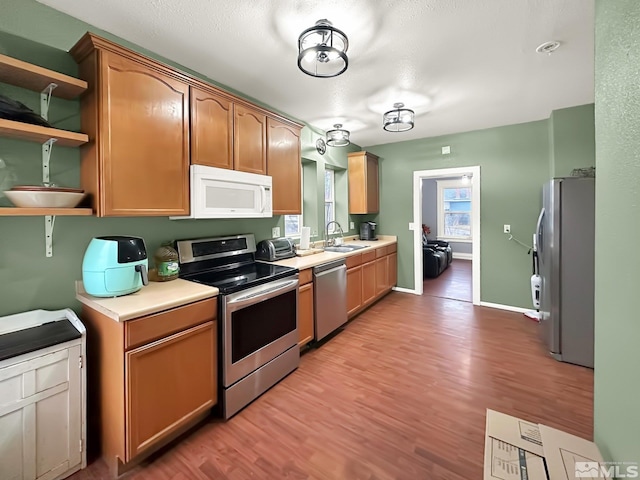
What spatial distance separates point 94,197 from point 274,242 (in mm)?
1600

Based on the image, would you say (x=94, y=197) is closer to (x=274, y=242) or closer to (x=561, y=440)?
(x=274, y=242)

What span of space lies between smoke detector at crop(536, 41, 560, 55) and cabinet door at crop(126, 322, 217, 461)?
3.08 m

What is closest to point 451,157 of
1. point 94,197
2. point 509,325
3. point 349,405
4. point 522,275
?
point 522,275

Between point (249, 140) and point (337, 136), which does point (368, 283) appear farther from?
point (249, 140)

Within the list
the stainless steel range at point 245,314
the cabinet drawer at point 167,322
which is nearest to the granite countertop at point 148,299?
the cabinet drawer at point 167,322

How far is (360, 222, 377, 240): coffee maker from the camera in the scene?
487 centimetres

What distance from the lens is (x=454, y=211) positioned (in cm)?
842

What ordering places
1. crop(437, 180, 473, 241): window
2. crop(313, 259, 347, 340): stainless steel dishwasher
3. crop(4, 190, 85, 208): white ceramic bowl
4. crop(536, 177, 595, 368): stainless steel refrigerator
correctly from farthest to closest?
crop(437, 180, 473, 241): window → crop(313, 259, 347, 340): stainless steel dishwasher → crop(536, 177, 595, 368): stainless steel refrigerator → crop(4, 190, 85, 208): white ceramic bowl

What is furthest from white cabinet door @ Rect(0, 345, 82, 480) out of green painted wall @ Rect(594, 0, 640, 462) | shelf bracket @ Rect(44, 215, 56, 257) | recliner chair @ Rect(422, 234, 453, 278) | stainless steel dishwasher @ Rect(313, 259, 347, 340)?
recliner chair @ Rect(422, 234, 453, 278)

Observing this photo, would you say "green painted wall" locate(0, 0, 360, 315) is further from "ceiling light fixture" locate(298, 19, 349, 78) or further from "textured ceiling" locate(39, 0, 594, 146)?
"ceiling light fixture" locate(298, 19, 349, 78)

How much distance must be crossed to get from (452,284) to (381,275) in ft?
6.60

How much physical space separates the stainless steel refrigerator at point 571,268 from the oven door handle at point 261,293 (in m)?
2.48

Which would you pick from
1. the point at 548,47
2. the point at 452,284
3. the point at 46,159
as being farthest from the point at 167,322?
the point at 452,284

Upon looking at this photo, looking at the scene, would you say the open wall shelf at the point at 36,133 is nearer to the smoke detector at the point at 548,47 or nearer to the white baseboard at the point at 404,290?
the smoke detector at the point at 548,47
